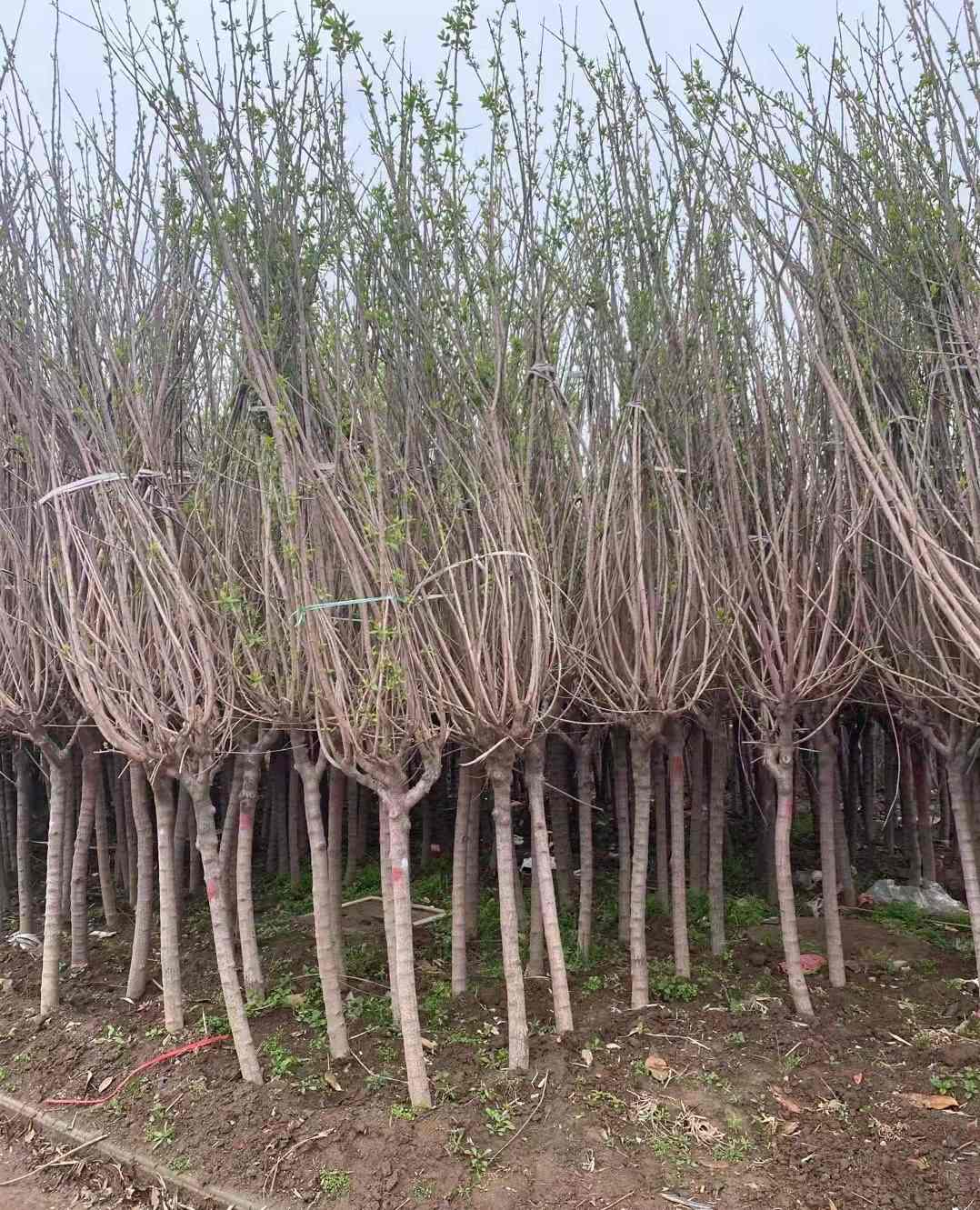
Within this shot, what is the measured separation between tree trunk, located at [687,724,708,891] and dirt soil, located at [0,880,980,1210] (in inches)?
38.3

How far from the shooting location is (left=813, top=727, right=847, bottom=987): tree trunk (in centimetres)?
481

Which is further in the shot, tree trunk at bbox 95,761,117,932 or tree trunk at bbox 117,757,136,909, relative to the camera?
tree trunk at bbox 117,757,136,909

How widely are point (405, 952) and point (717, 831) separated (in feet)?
7.52

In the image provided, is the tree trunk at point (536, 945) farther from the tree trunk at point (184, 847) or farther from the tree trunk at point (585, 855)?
the tree trunk at point (184, 847)

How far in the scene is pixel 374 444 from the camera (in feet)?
11.6

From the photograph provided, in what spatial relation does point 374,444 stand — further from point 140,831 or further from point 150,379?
point 140,831

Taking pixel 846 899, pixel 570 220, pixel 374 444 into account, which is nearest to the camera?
pixel 374 444

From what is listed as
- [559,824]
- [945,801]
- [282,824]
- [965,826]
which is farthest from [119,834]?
[945,801]

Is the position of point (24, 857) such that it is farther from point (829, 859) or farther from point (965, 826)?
point (965, 826)

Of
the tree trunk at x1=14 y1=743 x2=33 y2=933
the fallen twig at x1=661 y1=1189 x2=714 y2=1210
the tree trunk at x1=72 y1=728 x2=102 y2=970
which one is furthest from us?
the tree trunk at x1=14 y1=743 x2=33 y2=933

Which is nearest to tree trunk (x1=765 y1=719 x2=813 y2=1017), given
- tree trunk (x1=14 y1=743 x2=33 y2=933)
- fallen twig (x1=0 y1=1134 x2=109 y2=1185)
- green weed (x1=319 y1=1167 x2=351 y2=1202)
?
green weed (x1=319 y1=1167 x2=351 y2=1202)

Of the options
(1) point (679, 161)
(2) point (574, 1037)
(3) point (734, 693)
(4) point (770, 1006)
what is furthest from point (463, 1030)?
(1) point (679, 161)

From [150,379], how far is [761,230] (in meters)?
3.08

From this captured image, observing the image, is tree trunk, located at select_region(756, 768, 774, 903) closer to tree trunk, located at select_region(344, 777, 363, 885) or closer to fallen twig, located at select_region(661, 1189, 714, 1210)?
fallen twig, located at select_region(661, 1189, 714, 1210)
